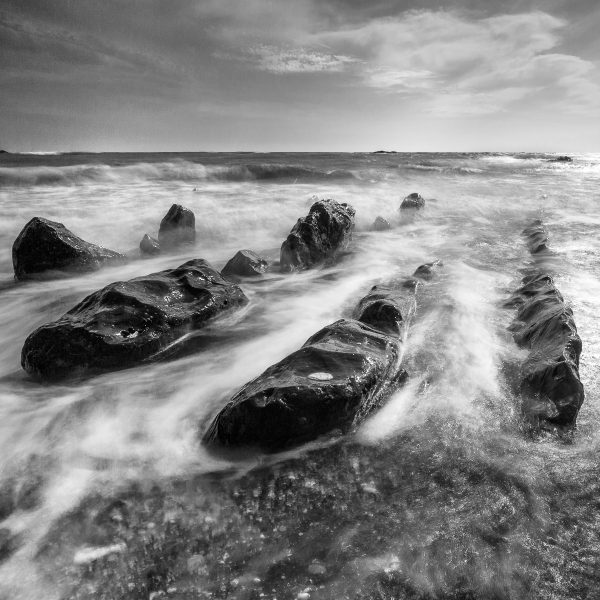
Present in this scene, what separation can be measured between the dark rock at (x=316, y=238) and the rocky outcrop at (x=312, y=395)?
12.6ft

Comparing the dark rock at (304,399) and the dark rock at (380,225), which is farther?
the dark rock at (380,225)

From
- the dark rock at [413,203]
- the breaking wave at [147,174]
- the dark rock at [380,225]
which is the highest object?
the breaking wave at [147,174]

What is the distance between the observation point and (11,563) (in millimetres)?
1987

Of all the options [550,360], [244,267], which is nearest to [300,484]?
[550,360]

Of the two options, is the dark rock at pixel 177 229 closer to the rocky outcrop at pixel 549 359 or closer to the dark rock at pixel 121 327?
the dark rock at pixel 121 327

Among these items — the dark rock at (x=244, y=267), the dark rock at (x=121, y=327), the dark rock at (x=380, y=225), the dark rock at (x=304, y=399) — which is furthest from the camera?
the dark rock at (x=380, y=225)

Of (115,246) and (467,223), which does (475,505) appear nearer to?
(115,246)

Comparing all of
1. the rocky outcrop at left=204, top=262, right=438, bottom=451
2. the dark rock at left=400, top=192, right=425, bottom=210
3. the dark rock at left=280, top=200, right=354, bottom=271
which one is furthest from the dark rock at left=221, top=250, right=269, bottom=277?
the dark rock at left=400, top=192, right=425, bottom=210

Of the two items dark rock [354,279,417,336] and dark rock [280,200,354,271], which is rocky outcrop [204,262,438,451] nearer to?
dark rock [354,279,417,336]

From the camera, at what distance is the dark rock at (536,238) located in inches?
312

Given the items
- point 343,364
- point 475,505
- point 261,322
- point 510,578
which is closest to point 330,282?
point 261,322

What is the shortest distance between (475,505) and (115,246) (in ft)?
27.8

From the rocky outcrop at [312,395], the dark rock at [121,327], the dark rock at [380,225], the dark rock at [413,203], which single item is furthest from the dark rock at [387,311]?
the dark rock at [413,203]

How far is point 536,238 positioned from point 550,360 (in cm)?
641
